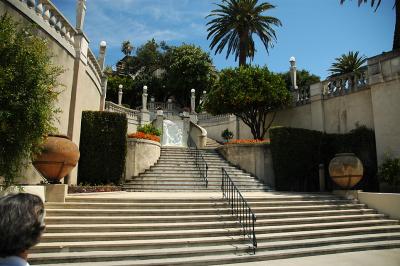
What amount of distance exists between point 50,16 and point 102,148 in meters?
5.83

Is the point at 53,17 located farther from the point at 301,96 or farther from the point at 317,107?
the point at 301,96

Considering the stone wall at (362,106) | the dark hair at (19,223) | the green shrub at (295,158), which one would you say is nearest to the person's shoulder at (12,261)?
the dark hair at (19,223)

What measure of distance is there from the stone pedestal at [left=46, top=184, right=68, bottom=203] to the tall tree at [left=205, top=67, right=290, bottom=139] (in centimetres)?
1385

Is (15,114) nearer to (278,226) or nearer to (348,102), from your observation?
(278,226)

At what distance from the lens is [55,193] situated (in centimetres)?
910

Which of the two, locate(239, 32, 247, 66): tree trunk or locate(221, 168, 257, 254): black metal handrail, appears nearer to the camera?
locate(221, 168, 257, 254): black metal handrail

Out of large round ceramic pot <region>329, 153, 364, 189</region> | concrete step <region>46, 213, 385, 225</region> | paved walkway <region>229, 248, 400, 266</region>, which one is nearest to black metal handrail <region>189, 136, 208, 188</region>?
large round ceramic pot <region>329, 153, 364, 189</region>

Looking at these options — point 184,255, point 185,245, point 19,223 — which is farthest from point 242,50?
point 19,223

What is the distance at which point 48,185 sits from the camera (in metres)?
9.10

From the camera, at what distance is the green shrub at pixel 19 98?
6.12 m

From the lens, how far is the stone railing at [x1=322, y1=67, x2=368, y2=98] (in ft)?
56.6

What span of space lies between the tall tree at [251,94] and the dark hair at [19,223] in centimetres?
1938

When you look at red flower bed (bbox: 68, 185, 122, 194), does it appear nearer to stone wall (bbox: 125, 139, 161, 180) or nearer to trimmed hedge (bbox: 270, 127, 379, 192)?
stone wall (bbox: 125, 139, 161, 180)

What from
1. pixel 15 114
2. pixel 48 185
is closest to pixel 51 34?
pixel 48 185
